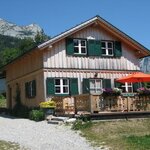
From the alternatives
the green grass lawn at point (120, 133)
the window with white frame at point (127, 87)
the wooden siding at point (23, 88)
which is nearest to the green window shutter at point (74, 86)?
the wooden siding at point (23, 88)

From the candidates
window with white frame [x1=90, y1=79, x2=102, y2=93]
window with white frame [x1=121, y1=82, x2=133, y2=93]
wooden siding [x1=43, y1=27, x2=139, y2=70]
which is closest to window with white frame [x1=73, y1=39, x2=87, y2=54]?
wooden siding [x1=43, y1=27, x2=139, y2=70]

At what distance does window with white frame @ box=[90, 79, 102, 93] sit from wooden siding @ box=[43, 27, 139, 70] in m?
1.09

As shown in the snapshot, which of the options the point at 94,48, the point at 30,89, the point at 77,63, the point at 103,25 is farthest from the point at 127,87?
the point at 30,89

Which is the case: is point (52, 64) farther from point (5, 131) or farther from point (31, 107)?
point (5, 131)

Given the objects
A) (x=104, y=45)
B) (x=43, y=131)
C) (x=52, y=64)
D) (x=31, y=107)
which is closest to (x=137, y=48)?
(x=104, y=45)

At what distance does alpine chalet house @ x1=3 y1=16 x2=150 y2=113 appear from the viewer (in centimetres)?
2922

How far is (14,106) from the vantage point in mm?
36062

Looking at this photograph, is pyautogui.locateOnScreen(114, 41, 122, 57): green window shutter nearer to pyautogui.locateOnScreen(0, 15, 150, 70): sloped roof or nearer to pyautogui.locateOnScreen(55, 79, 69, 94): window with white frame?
pyautogui.locateOnScreen(0, 15, 150, 70): sloped roof

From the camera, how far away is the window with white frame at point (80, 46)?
30641 mm

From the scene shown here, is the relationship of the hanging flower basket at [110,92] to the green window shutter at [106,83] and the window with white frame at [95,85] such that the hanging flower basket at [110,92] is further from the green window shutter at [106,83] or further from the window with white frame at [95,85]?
the green window shutter at [106,83]

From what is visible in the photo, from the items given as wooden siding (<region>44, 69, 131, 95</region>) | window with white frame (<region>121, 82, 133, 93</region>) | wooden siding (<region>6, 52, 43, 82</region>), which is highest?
wooden siding (<region>6, 52, 43, 82</region>)

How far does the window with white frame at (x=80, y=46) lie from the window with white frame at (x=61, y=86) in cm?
254

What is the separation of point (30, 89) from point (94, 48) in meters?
6.15

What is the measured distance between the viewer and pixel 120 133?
69.0 ft
